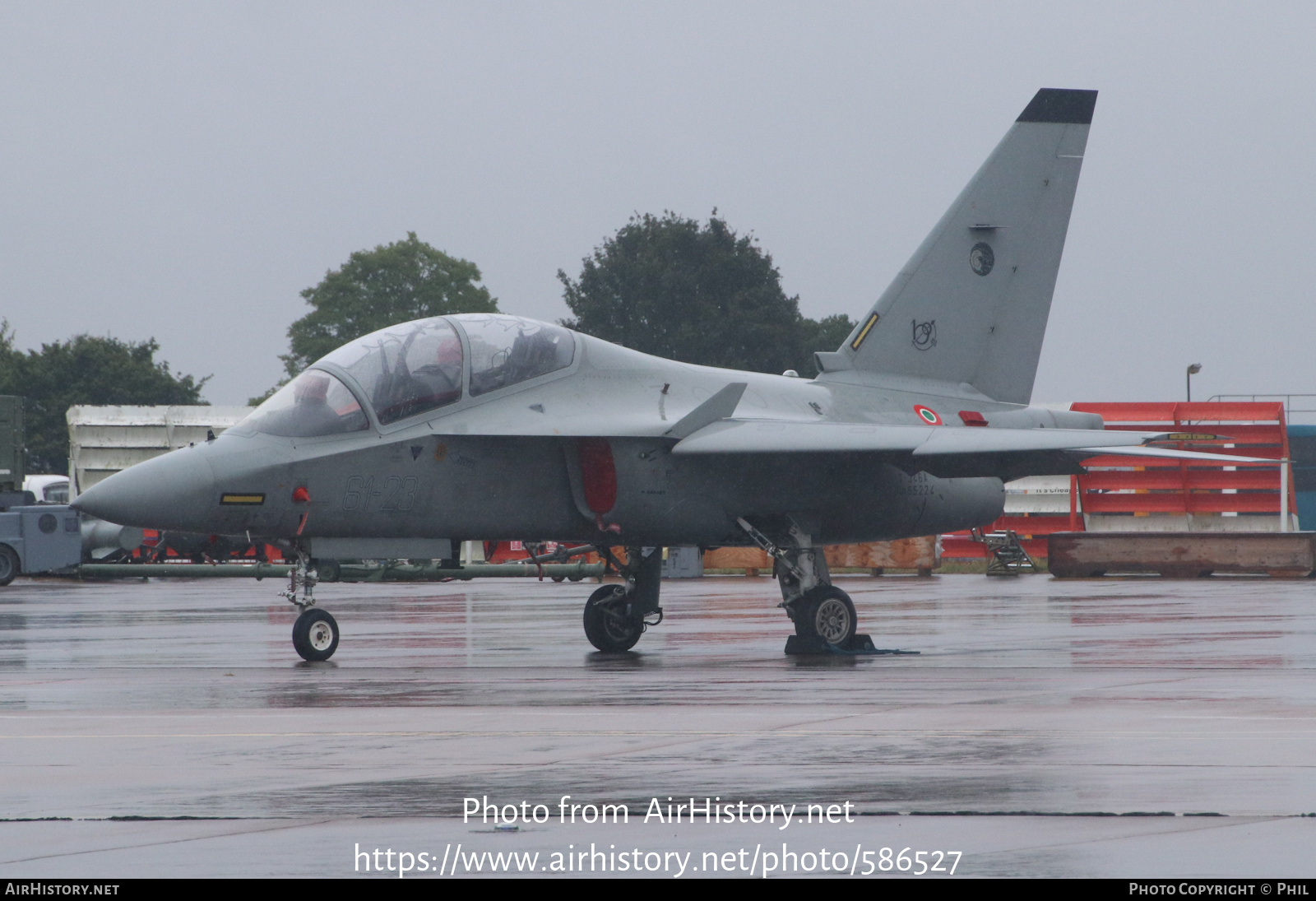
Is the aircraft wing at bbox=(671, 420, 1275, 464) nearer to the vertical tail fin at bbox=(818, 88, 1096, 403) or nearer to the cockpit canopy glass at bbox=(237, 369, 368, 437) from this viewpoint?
the vertical tail fin at bbox=(818, 88, 1096, 403)

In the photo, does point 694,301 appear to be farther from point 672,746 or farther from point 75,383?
point 672,746

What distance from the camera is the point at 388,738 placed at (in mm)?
9164

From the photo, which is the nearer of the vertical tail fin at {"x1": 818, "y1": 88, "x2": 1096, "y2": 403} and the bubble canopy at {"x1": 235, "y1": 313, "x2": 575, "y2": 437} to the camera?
the bubble canopy at {"x1": 235, "y1": 313, "x2": 575, "y2": 437}

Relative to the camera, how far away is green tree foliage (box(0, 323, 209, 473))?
74.1 m

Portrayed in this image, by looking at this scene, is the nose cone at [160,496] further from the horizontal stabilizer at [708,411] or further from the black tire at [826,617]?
the black tire at [826,617]

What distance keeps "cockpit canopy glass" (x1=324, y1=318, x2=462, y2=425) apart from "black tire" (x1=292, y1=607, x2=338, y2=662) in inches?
75.0

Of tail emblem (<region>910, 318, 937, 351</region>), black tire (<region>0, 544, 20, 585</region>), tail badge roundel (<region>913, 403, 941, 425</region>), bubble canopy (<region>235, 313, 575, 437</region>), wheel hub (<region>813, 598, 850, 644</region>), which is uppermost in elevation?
tail emblem (<region>910, 318, 937, 351</region>)

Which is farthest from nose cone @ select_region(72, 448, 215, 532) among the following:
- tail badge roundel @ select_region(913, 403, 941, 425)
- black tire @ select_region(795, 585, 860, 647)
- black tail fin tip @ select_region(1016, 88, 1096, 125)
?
black tail fin tip @ select_region(1016, 88, 1096, 125)

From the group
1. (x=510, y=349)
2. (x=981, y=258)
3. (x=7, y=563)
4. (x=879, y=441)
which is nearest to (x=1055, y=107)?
(x=981, y=258)

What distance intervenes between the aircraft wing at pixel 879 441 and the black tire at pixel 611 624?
2084 mm

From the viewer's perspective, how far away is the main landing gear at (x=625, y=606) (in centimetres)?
1633

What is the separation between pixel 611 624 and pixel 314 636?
3.01 meters

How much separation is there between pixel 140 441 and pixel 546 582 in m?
13.7

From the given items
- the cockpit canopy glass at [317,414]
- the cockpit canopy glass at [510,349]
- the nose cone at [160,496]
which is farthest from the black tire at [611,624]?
the nose cone at [160,496]
